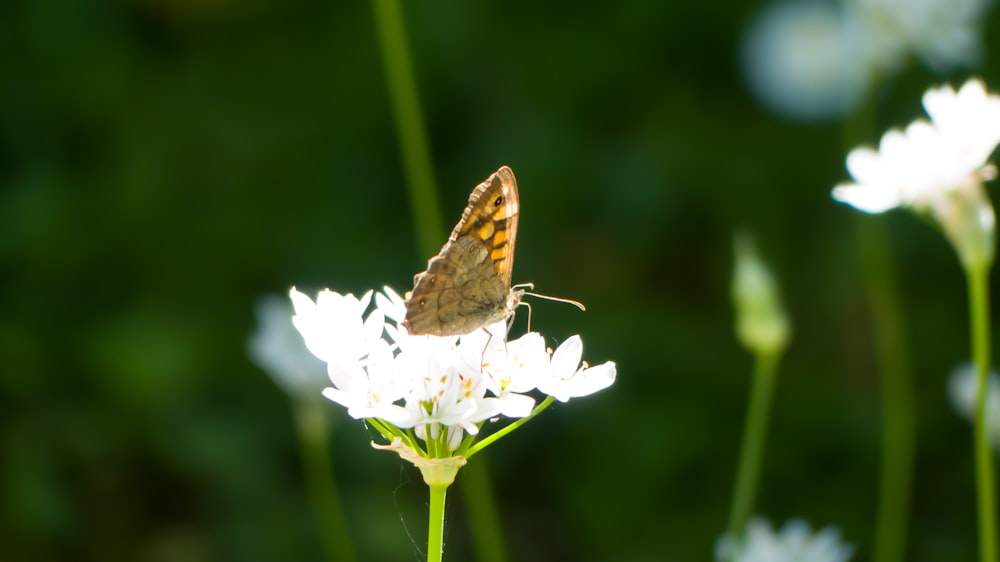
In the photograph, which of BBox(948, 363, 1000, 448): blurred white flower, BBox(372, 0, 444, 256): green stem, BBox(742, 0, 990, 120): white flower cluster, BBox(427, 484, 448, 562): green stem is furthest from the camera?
BBox(742, 0, 990, 120): white flower cluster

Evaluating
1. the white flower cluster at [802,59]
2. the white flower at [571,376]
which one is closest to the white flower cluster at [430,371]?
the white flower at [571,376]

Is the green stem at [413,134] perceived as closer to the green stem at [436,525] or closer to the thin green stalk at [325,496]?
the thin green stalk at [325,496]

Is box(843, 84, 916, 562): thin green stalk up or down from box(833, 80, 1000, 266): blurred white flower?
up

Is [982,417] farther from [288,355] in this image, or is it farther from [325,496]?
[325,496]

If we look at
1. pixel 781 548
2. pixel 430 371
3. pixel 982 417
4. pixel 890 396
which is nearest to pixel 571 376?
pixel 430 371

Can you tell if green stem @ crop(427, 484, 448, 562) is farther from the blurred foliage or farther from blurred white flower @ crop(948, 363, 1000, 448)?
the blurred foliage

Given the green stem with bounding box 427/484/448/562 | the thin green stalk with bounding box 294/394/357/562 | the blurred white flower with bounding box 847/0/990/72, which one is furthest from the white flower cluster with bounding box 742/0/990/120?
the green stem with bounding box 427/484/448/562
